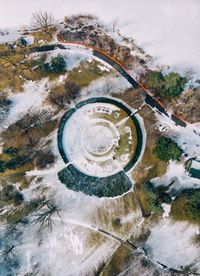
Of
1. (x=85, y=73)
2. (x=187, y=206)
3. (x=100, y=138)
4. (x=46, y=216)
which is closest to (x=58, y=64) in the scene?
(x=85, y=73)

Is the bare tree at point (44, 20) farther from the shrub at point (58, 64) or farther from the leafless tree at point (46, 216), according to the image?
the leafless tree at point (46, 216)

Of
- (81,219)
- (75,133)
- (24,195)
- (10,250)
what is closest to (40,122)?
(75,133)

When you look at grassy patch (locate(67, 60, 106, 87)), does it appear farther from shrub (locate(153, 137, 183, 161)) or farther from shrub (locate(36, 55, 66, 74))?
shrub (locate(153, 137, 183, 161))

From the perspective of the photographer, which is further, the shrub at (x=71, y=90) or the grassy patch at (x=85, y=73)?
the grassy patch at (x=85, y=73)

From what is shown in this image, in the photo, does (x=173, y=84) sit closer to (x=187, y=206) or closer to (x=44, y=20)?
(x=187, y=206)

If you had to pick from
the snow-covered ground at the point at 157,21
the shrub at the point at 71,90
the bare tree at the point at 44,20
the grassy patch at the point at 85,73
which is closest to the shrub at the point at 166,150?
the snow-covered ground at the point at 157,21

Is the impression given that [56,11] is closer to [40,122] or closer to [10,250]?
[40,122]

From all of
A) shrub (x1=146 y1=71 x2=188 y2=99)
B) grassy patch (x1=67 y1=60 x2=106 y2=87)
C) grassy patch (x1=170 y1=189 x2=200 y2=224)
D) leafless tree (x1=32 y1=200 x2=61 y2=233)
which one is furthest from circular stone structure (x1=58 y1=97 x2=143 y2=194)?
grassy patch (x1=170 y1=189 x2=200 y2=224)
